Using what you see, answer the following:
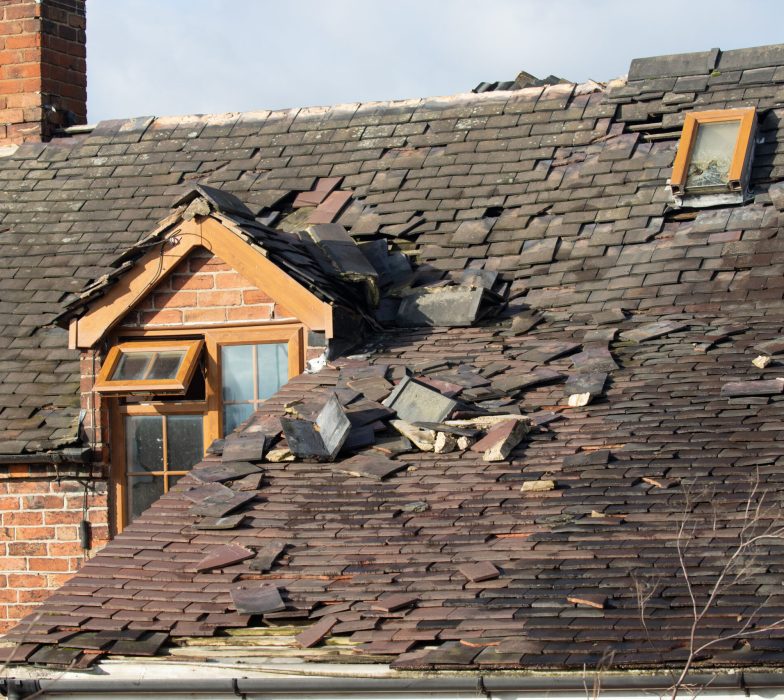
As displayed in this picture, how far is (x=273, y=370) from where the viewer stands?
481 inches

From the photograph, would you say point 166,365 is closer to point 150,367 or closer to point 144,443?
point 150,367

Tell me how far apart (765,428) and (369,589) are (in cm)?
Result: 293

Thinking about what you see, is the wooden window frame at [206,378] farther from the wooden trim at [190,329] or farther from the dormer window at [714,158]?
the dormer window at [714,158]

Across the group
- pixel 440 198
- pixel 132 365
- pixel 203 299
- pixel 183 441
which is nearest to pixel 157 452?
pixel 183 441

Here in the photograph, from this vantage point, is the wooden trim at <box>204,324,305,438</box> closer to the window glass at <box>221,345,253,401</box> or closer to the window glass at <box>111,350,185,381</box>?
the window glass at <box>221,345,253,401</box>

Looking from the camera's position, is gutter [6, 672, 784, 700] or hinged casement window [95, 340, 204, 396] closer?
gutter [6, 672, 784, 700]

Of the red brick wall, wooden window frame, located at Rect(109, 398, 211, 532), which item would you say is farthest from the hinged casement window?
wooden window frame, located at Rect(109, 398, 211, 532)

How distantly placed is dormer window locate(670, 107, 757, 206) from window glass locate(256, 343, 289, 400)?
369 centimetres

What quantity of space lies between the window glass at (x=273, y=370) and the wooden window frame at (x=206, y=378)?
0.07 m

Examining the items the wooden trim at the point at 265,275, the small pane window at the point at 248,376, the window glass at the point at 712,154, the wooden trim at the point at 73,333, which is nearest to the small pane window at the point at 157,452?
the small pane window at the point at 248,376

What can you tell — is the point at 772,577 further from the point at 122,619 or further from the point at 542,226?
the point at 542,226

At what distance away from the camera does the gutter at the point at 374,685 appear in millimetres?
7348

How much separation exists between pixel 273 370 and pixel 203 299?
839mm

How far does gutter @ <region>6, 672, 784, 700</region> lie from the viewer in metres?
7.35
